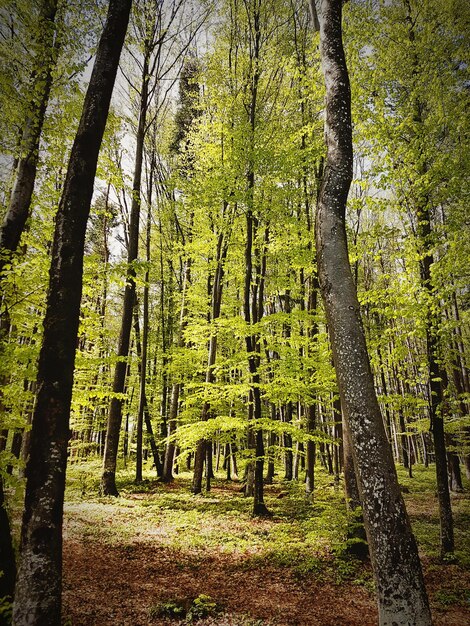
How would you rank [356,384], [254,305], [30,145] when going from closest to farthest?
[356,384], [30,145], [254,305]

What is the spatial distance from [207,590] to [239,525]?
13.7 feet

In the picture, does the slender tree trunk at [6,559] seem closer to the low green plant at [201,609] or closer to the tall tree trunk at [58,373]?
the tall tree trunk at [58,373]

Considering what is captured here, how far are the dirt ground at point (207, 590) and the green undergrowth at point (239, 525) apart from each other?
37 cm

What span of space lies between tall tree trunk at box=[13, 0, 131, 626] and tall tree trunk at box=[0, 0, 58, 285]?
2.18 meters

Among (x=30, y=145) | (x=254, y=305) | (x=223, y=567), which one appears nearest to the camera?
(x=30, y=145)

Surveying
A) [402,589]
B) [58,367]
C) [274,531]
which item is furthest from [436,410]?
[58,367]

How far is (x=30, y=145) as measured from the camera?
6.26 metres

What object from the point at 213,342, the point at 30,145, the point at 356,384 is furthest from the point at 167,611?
the point at 213,342

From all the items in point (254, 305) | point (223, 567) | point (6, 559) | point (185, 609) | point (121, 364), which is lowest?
A: point (223, 567)

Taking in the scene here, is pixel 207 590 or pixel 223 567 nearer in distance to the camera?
pixel 207 590

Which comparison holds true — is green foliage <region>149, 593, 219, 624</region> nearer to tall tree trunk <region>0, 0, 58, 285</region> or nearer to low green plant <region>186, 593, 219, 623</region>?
low green plant <region>186, 593, 219, 623</region>

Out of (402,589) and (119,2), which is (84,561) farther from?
(119,2)

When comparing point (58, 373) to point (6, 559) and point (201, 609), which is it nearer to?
point (6, 559)

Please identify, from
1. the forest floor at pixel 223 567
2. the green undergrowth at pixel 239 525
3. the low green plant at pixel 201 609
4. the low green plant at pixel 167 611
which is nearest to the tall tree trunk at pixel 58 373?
the forest floor at pixel 223 567
